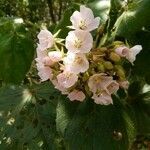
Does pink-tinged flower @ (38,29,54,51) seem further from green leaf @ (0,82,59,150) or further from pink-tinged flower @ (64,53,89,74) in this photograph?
green leaf @ (0,82,59,150)

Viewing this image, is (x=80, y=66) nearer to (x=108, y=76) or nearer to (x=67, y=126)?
(x=108, y=76)

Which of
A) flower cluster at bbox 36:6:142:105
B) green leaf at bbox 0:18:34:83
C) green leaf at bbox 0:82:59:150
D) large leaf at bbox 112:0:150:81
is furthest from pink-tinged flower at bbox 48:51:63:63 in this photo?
green leaf at bbox 0:82:59:150

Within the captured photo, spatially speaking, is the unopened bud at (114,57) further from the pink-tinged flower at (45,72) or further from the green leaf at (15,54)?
the green leaf at (15,54)

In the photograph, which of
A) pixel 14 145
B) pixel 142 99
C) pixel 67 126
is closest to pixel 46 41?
pixel 67 126

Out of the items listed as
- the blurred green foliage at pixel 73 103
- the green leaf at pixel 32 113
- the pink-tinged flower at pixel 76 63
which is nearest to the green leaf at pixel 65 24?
the blurred green foliage at pixel 73 103

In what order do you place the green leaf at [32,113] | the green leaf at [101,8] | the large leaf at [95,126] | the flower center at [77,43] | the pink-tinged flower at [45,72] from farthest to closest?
the green leaf at [32,113] → the green leaf at [101,8] → the large leaf at [95,126] → the pink-tinged flower at [45,72] → the flower center at [77,43]

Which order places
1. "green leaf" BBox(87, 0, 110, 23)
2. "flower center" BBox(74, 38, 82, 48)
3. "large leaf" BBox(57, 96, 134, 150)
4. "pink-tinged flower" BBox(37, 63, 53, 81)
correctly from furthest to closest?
"green leaf" BBox(87, 0, 110, 23), "large leaf" BBox(57, 96, 134, 150), "pink-tinged flower" BBox(37, 63, 53, 81), "flower center" BBox(74, 38, 82, 48)
